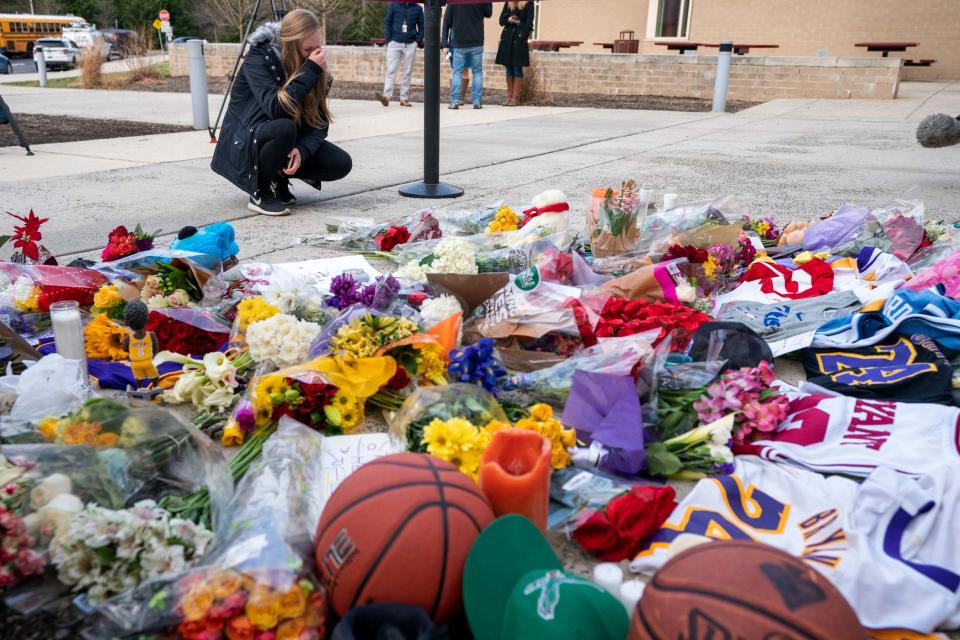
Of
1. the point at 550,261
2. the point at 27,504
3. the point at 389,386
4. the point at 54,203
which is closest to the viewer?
the point at 27,504

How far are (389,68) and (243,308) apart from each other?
12244 millimetres

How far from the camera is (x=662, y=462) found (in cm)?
234

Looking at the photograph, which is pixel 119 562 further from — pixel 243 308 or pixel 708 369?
pixel 708 369

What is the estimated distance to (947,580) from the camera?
71.7 inches

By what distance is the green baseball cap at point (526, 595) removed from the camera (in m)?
1.45

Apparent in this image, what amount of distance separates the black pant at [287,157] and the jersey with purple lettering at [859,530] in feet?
13.4

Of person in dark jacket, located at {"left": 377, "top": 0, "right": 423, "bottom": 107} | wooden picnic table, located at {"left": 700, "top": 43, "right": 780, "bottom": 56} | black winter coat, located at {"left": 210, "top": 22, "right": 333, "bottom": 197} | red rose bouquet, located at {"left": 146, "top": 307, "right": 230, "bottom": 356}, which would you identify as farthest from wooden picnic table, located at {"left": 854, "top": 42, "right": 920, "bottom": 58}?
red rose bouquet, located at {"left": 146, "top": 307, "right": 230, "bottom": 356}

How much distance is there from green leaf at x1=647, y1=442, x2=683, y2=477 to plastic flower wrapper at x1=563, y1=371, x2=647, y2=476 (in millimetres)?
33

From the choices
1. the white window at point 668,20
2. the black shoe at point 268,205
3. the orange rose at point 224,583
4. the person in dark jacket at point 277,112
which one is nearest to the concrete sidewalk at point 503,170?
the black shoe at point 268,205

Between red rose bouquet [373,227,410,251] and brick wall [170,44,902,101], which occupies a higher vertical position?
brick wall [170,44,902,101]

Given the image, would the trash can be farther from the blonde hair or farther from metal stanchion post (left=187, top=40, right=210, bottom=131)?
the blonde hair

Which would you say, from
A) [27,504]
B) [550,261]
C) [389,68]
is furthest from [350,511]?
[389,68]

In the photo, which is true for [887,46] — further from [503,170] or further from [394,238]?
[394,238]

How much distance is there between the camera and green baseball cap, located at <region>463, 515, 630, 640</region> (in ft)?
4.76
